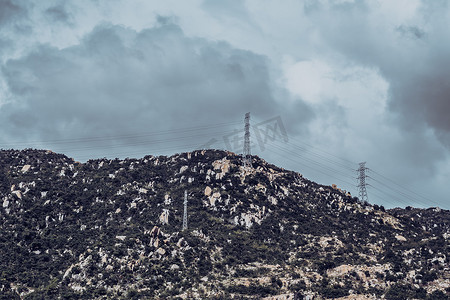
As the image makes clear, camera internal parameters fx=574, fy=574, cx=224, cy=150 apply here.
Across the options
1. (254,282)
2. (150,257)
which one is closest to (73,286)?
(150,257)

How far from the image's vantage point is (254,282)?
626 feet

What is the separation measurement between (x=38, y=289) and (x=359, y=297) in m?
104

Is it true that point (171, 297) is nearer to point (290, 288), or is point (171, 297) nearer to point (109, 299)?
point (109, 299)

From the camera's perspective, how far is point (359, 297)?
180125 millimetres

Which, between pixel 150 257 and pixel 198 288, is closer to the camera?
pixel 198 288

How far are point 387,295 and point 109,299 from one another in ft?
286

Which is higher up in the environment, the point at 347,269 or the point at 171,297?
the point at 347,269

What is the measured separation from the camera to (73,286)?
186 meters

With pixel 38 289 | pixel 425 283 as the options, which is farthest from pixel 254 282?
pixel 38 289

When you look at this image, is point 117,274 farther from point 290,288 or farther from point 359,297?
point 359,297

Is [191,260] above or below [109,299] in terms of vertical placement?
above

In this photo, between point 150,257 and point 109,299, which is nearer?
point 109,299

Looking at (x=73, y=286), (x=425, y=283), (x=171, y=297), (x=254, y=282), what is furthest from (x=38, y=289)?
(x=425, y=283)

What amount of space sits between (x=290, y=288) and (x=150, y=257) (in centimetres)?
4918
